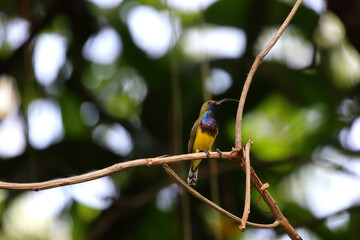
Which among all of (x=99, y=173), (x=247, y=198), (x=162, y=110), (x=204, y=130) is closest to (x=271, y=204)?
(x=247, y=198)

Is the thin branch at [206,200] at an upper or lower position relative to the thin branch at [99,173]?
lower

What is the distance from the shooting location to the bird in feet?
2.78

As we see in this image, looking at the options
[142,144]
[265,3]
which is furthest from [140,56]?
[265,3]

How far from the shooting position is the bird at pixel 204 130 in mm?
846

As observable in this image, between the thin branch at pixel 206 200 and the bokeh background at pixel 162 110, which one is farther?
the bokeh background at pixel 162 110

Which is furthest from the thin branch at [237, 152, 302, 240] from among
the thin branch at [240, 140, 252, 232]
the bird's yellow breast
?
the bird's yellow breast

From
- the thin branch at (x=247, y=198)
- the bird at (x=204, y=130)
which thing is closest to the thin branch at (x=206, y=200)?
the thin branch at (x=247, y=198)

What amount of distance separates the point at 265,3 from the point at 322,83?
40 cm

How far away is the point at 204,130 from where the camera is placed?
3.22 ft

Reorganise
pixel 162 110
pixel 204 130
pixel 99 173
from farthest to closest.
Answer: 1. pixel 162 110
2. pixel 204 130
3. pixel 99 173

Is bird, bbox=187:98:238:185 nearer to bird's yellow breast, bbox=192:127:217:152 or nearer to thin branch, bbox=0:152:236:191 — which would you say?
bird's yellow breast, bbox=192:127:217:152

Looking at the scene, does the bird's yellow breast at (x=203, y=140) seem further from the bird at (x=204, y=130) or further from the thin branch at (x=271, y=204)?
the thin branch at (x=271, y=204)

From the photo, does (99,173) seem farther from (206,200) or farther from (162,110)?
(162,110)

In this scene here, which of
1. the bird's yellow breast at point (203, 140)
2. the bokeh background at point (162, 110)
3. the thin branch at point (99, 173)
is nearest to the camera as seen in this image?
the thin branch at point (99, 173)
